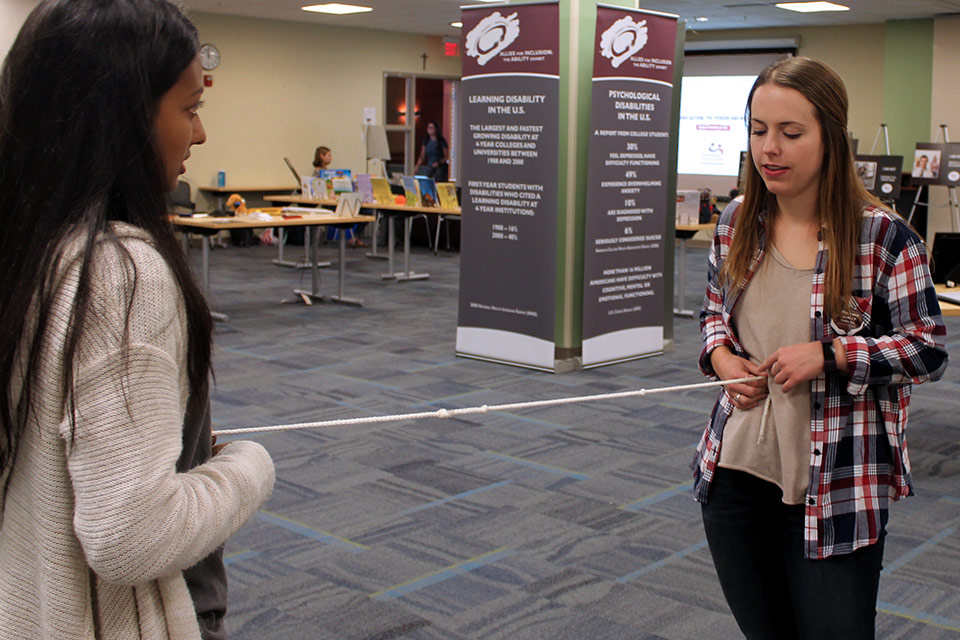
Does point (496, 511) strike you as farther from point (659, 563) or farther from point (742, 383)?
point (742, 383)

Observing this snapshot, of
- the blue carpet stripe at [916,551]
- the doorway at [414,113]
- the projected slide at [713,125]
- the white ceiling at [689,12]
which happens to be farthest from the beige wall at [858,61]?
the blue carpet stripe at [916,551]

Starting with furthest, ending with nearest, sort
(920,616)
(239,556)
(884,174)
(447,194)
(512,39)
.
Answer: (884,174) → (447,194) → (512,39) → (239,556) → (920,616)

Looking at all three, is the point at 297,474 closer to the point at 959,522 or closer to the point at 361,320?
the point at 959,522

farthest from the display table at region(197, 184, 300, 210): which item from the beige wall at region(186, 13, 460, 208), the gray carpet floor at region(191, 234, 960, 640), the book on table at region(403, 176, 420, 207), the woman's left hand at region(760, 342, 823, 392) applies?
the woman's left hand at region(760, 342, 823, 392)

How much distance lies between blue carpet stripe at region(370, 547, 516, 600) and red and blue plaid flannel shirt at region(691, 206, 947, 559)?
5.27 feet

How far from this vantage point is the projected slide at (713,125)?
565 inches

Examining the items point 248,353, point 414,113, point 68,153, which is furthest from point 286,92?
point 68,153

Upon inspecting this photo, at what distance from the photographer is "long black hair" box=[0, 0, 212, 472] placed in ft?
2.90

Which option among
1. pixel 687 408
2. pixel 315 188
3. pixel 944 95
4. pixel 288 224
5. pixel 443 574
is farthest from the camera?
pixel 944 95

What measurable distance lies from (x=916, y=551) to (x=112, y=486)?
303 centimetres

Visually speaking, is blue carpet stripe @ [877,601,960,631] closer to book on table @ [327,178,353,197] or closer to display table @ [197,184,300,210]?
book on table @ [327,178,353,197]

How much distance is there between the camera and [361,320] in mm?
7703

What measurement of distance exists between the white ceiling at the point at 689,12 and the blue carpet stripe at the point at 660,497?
342 inches

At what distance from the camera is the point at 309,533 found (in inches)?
132
